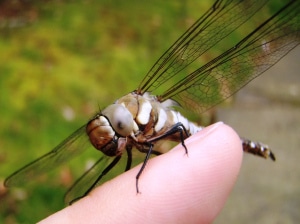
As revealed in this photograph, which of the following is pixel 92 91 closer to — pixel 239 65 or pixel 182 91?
pixel 182 91

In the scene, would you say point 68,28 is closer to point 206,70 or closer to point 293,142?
point 293,142

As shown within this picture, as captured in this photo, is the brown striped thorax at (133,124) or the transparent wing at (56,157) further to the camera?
the transparent wing at (56,157)

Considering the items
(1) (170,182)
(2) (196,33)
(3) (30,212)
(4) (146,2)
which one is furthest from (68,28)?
(1) (170,182)

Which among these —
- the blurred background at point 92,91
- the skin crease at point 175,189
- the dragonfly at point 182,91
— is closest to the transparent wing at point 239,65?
the dragonfly at point 182,91

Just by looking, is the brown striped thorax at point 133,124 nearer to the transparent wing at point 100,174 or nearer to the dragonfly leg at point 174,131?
the dragonfly leg at point 174,131

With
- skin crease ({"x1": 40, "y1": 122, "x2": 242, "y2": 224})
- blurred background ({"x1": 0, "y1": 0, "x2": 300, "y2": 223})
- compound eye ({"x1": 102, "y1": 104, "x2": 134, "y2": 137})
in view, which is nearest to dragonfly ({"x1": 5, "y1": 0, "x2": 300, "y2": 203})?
compound eye ({"x1": 102, "y1": 104, "x2": 134, "y2": 137})

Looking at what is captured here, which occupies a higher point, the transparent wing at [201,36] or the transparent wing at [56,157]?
the transparent wing at [201,36]

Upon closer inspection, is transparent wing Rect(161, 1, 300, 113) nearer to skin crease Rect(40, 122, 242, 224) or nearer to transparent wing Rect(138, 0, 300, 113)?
transparent wing Rect(138, 0, 300, 113)
